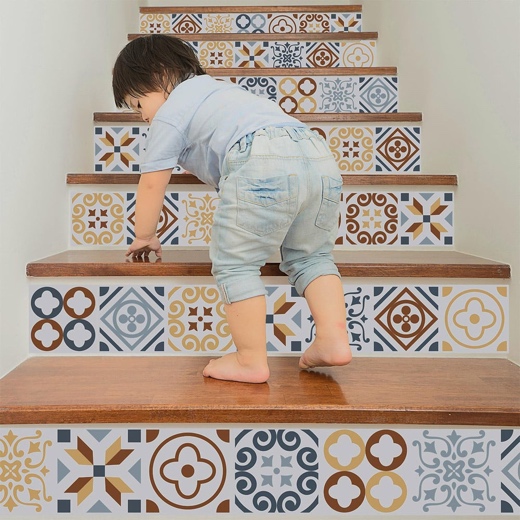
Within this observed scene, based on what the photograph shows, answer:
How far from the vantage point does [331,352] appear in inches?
44.4

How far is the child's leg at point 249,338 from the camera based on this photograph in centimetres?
110

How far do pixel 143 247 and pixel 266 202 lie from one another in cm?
38

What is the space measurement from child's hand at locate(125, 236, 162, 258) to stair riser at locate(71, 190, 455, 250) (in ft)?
0.84

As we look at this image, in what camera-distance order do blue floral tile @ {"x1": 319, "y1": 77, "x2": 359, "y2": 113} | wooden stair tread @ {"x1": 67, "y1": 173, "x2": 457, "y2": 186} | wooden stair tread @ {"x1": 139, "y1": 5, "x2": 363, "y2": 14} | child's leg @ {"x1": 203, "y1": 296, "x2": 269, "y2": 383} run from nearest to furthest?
1. child's leg @ {"x1": 203, "y1": 296, "x2": 269, "y2": 383}
2. wooden stair tread @ {"x1": 67, "y1": 173, "x2": 457, "y2": 186}
3. blue floral tile @ {"x1": 319, "y1": 77, "x2": 359, "y2": 113}
4. wooden stair tread @ {"x1": 139, "y1": 5, "x2": 363, "y2": 14}

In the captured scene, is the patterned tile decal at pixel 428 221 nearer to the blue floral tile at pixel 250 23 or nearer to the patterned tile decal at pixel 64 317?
the patterned tile decal at pixel 64 317

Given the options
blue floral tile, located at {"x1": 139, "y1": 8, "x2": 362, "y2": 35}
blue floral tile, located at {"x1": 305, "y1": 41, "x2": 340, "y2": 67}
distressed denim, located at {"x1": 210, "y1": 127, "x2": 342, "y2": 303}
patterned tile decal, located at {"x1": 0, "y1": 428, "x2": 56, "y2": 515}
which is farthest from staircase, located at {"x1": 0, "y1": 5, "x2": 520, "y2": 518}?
blue floral tile, located at {"x1": 139, "y1": 8, "x2": 362, "y2": 35}

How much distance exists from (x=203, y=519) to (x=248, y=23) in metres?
2.48

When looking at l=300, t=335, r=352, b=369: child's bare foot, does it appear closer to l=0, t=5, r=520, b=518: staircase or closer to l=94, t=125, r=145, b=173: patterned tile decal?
l=0, t=5, r=520, b=518: staircase

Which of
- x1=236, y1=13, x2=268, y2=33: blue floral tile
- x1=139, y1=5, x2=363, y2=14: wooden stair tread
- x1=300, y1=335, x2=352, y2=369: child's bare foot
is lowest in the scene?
x1=300, y1=335, x2=352, y2=369: child's bare foot

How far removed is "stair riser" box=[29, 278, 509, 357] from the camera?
1.30 metres

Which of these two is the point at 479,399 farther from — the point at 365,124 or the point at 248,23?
the point at 248,23

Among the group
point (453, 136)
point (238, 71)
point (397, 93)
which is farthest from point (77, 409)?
point (397, 93)

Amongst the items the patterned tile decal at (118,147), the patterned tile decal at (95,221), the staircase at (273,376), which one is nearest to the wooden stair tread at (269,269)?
the staircase at (273,376)

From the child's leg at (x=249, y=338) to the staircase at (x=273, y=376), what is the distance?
29 mm
